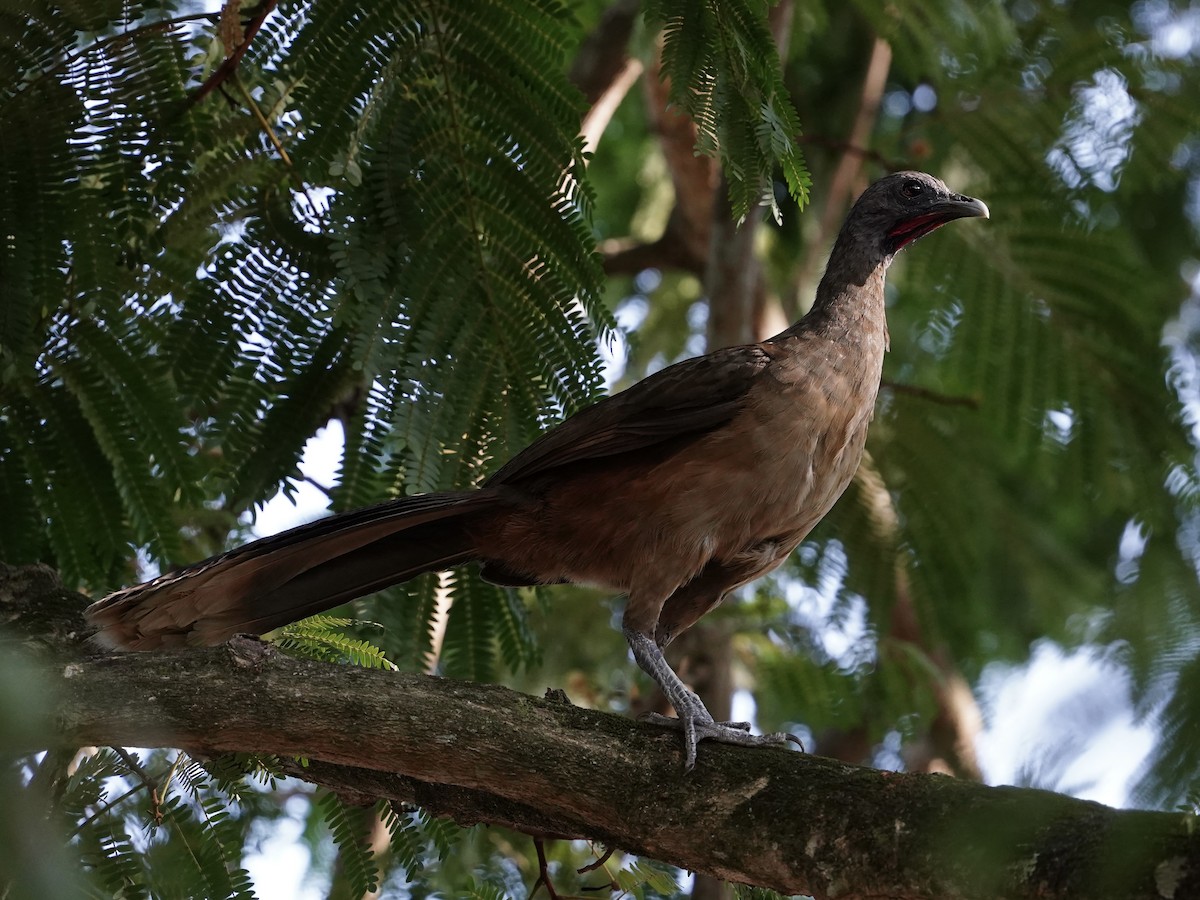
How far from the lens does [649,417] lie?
13.8 feet

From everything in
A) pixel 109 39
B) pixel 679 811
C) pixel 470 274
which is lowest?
pixel 679 811

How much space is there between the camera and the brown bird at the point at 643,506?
3.86 meters

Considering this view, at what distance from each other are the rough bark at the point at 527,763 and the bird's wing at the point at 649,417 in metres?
0.96

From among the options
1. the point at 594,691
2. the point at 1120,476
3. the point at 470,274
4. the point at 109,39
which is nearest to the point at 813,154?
the point at 1120,476

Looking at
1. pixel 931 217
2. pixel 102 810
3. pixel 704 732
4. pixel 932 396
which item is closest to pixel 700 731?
pixel 704 732

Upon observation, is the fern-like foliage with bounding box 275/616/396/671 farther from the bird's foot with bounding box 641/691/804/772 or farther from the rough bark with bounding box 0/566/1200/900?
the bird's foot with bounding box 641/691/804/772

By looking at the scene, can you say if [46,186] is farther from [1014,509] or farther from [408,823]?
[1014,509]

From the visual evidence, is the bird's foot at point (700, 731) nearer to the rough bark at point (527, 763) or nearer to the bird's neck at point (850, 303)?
the rough bark at point (527, 763)

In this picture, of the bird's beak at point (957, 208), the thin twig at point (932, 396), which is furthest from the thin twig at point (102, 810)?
the thin twig at point (932, 396)

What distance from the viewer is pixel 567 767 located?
318 centimetres

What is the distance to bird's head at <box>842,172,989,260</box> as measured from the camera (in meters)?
4.86

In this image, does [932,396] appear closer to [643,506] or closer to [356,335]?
[643,506]

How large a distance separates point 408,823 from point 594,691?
9.77 feet

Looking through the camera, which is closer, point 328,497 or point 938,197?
point 328,497
